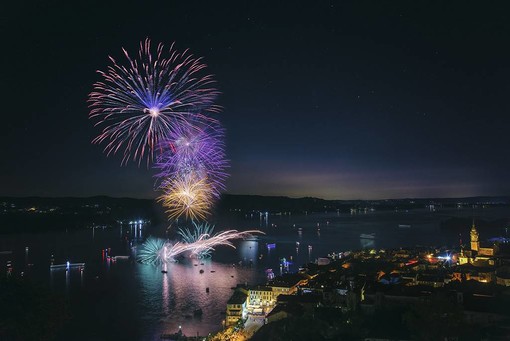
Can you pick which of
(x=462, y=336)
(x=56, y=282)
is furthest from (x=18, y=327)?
(x=56, y=282)

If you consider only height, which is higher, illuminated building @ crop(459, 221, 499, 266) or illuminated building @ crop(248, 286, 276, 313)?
illuminated building @ crop(459, 221, 499, 266)

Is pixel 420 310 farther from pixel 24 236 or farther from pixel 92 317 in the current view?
pixel 24 236

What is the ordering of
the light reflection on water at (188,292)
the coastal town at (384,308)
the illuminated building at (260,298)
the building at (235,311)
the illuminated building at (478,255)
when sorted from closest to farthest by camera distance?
the coastal town at (384,308) < the building at (235,311) < the illuminated building at (260,298) < the light reflection on water at (188,292) < the illuminated building at (478,255)

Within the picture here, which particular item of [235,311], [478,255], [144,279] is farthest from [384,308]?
[144,279]

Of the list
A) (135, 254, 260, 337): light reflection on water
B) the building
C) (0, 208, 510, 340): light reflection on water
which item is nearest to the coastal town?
the building

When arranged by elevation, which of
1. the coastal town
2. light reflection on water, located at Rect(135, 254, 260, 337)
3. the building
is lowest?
light reflection on water, located at Rect(135, 254, 260, 337)

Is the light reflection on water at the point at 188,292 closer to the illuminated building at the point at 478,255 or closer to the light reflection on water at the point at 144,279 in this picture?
the light reflection on water at the point at 144,279

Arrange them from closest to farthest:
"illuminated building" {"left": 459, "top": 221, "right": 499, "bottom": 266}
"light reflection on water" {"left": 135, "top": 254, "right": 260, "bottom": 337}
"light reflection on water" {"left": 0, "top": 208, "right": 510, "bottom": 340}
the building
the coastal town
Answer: the coastal town
the building
"light reflection on water" {"left": 135, "top": 254, "right": 260, "bottom": 337}
"light reflection on water" {"left": 0, "top": 208, "right": 510, "bottom": 340}
"illuminated building" {"left": 459, "top": 221, "right": 499, "bottom": 266}

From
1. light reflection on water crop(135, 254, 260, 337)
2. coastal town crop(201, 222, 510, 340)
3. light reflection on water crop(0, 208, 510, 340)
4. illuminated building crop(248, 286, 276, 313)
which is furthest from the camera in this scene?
light reflection on water crop(0, 208, 510, 340)

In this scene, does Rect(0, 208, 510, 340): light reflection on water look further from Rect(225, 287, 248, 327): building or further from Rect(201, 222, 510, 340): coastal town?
Rect(201, 222, 510, 340): coastal town

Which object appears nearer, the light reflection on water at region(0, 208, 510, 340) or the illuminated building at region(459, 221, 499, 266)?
the light reflection on water at region(0, 208, 510, 340)

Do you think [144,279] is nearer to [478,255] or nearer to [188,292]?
[188,292]

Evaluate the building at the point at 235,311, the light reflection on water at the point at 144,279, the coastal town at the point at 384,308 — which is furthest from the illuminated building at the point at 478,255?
the light reflection on water at the point at 144,279
